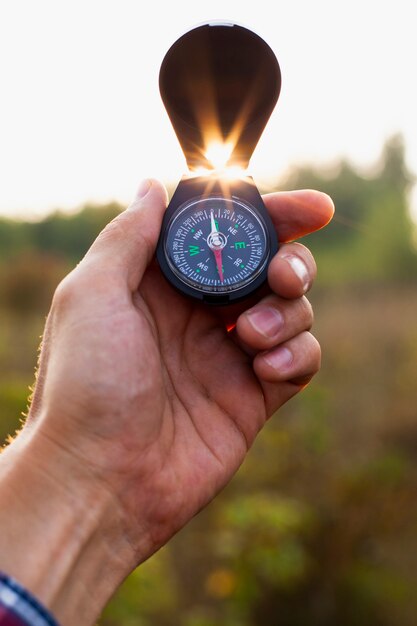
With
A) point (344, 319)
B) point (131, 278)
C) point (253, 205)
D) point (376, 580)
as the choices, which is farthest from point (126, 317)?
point (344, 319)

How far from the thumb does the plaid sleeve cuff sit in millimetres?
1080

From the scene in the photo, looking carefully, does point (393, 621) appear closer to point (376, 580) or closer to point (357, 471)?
point (376, 580)

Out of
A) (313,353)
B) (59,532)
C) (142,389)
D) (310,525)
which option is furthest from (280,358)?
(310,525)

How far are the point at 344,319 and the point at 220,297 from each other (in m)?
13.9

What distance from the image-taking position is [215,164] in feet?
9.39

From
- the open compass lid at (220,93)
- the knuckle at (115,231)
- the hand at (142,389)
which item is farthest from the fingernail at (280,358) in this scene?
the open compass lid at (220,93)

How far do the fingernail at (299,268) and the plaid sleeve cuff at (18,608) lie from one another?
50.5 inches

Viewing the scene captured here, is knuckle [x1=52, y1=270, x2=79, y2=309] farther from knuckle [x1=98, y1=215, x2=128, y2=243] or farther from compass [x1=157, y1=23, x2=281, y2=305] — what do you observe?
compass [x1=157, y1=23, x2=281, y2=305]

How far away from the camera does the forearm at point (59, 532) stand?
2.00 m

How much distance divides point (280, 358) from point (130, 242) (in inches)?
25.2

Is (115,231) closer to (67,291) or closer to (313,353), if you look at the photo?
(67,291)

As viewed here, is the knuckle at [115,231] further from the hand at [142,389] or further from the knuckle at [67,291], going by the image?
the knuckle at [67,291]

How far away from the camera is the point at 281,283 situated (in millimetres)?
2492

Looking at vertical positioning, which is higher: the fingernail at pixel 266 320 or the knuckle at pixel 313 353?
the fingernail at pixel 266 320
